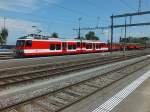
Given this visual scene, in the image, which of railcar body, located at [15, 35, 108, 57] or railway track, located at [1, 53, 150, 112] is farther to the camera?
railcar body, located at [15, 35, 108, 57]

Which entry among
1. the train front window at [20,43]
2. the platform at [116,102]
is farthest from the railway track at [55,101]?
the train front window at [20,43]

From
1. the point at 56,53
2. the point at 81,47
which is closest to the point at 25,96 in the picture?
the point at 56,53

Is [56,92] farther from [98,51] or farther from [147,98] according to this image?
[98,51]

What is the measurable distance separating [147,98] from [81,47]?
45.6 meters

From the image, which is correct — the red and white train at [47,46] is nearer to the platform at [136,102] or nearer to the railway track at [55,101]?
the railway track at [55,101]

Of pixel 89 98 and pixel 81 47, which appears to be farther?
pixel 81 47

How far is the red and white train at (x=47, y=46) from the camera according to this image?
40.7 m

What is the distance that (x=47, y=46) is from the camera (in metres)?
44.6

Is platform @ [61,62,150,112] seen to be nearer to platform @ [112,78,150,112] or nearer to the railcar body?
platform @ [112,78,150,112]

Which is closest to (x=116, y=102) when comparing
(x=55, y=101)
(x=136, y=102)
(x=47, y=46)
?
(x=136, y=102)

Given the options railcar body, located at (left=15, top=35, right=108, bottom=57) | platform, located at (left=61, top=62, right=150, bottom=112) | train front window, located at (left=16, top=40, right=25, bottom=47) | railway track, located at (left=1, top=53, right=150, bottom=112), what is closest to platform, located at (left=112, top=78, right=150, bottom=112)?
platform, located at (left=61, top=62, right=150, bottom=112)

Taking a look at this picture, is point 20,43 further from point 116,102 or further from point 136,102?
point 136,102

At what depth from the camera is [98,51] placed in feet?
225

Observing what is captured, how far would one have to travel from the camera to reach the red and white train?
40.7 meters
